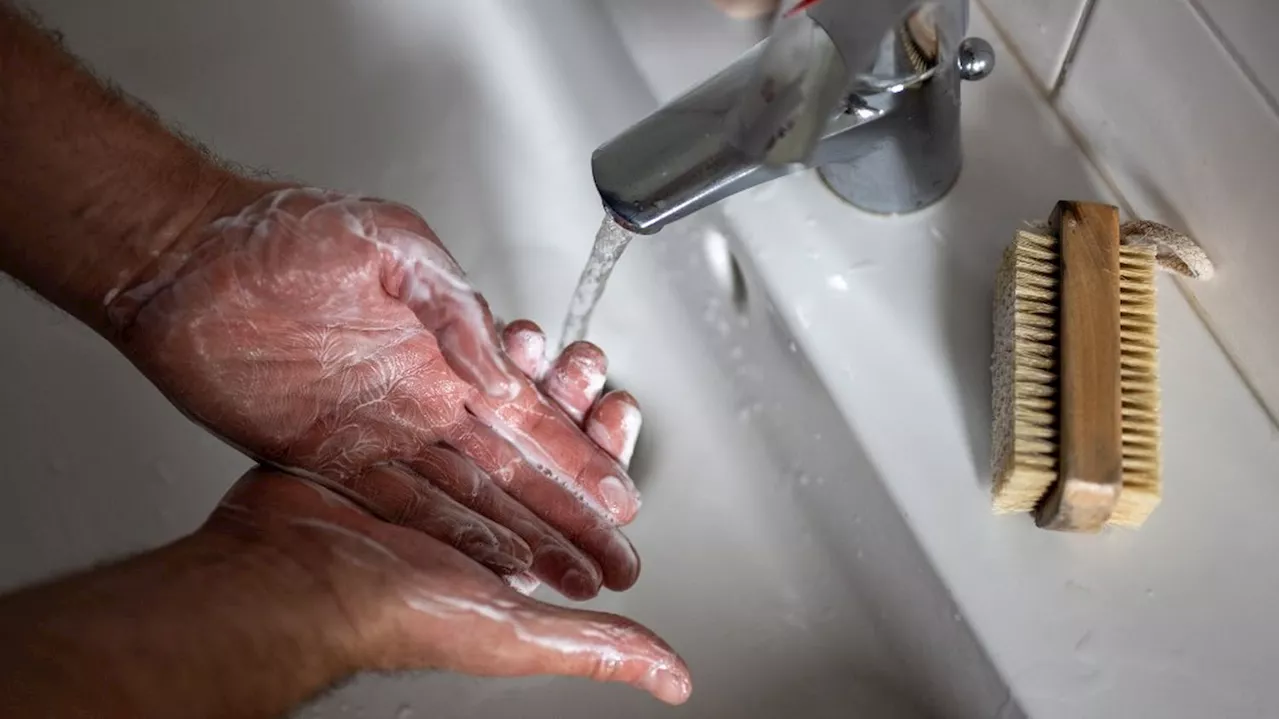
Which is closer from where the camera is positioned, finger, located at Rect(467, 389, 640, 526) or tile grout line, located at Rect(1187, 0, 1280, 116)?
tile grout line, located at Rect(1187, 0, 1280, 116)

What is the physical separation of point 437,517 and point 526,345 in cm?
10

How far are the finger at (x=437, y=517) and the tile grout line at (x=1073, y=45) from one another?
337mm

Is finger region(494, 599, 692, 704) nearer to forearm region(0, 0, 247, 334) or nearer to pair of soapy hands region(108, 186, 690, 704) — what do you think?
pair of soapy hands region(108, 186, 690, 704)

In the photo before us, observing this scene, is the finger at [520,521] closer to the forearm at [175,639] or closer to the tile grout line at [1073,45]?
the forearm at [175,639]

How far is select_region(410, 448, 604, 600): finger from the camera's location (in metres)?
0.50

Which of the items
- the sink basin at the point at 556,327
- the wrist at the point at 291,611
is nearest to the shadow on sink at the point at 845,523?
the sink basin at the point at 556,327

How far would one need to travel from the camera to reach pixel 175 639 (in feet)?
1.33

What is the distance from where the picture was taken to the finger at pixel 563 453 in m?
0.53

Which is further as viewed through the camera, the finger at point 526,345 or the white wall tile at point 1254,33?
the finger at point 526,345

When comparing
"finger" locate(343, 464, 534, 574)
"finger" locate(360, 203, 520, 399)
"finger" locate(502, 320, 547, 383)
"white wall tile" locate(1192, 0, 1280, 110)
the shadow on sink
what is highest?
"finger" locate(360, 203, 520, 399)

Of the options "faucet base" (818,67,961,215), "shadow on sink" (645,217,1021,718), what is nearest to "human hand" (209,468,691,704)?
"shadow on sink" (645,217,1021,718)

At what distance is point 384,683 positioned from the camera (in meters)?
0.49

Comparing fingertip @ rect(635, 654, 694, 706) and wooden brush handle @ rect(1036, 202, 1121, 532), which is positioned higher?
wooden brush handle @ rect(1036, 202, 1121, 532)

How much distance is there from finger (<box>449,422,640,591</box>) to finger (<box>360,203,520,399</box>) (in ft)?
0.21
